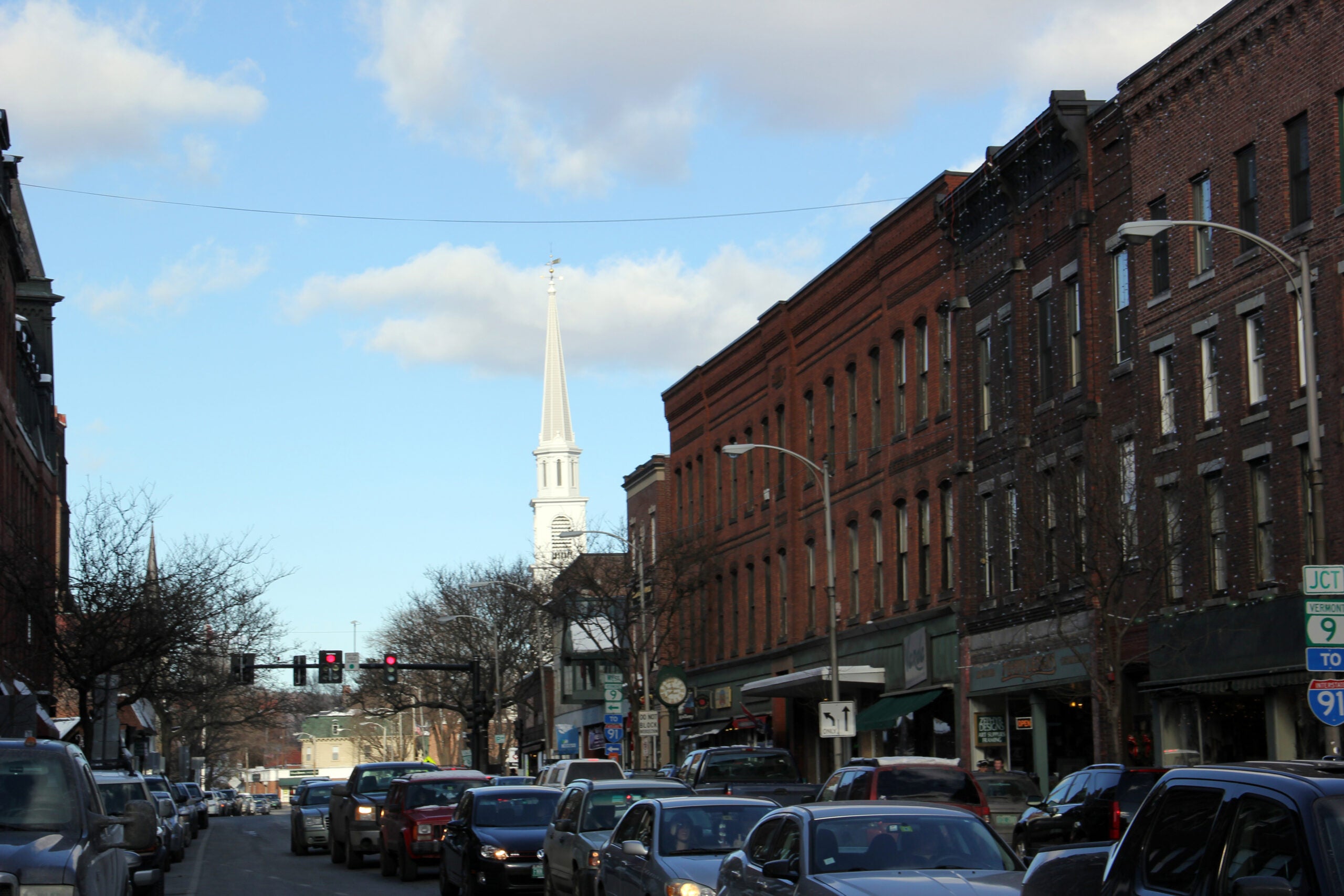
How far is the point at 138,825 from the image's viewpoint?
12.0 metres

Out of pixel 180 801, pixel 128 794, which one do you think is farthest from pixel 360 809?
pixel 180 801

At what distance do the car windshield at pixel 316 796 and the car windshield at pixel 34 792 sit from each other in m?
27.4

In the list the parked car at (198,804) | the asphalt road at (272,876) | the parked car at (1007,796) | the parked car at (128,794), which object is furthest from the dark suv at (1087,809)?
the parked car at (198,804)

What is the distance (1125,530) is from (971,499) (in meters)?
10.3

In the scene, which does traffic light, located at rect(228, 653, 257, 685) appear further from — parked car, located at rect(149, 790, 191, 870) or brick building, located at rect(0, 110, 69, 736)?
parked car, located at rect(149, 790, 191, 870)

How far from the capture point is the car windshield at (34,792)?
1156 centimetres

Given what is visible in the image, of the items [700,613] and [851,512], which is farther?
[700,613]

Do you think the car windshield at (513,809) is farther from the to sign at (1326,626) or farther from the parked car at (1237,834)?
the parked car at (1237,834)

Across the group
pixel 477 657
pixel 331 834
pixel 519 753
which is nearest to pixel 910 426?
pixel 331 834

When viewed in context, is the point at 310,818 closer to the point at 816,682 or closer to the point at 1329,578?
the point at 816,682

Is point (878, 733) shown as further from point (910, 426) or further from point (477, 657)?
point (477, 657)

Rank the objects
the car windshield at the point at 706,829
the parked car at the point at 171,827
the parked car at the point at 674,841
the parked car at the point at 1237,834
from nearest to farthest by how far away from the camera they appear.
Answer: the parked car at the point at 1237,834 → the parked car at the point at 674,841 → the car windshield at the point at 706,829 → the parked car at the point at 171,827

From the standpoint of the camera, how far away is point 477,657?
79.9 m

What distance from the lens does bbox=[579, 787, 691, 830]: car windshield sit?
1975 centimetres
